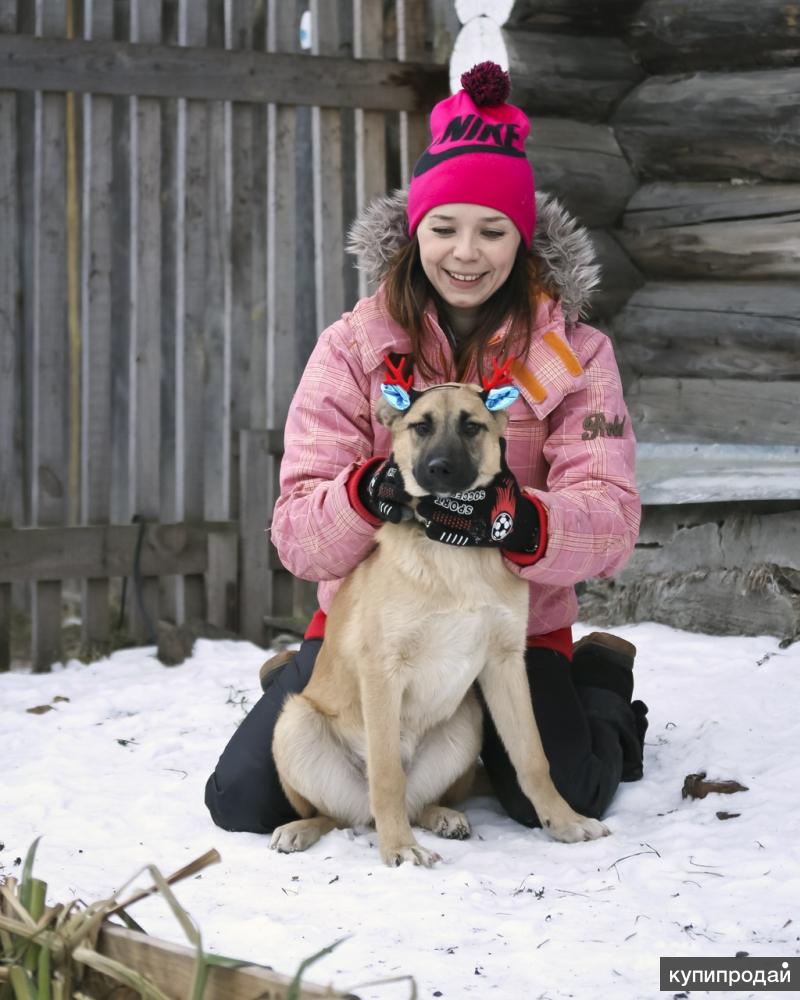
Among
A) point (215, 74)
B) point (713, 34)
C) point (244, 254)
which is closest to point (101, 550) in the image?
point (244, 254)

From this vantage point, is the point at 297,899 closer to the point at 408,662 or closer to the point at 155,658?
the point at 408,662

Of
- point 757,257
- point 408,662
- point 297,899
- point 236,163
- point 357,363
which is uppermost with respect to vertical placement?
point 236,163

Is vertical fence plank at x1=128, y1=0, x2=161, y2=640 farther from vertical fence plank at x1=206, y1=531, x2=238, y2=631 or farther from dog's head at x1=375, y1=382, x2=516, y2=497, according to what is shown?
dog's head at x1=375, y1=382, x2=516, y2=497

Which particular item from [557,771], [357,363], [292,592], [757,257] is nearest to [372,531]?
[357,363]

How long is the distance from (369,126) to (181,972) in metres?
4.71

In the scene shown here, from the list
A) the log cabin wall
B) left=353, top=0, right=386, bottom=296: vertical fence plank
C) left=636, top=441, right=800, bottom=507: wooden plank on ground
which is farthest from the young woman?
left=353, top=0, right=386, bottom=296: vertical fence plank

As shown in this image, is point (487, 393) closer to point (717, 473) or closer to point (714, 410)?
point (717, 473)

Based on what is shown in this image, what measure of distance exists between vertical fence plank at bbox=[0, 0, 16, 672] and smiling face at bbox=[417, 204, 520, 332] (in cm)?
265

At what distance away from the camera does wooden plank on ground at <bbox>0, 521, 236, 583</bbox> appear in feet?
16.9

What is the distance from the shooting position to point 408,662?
2.84m

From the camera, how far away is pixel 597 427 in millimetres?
3180

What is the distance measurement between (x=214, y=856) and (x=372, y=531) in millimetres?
1514

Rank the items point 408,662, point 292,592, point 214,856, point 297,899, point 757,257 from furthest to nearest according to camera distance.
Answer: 1. point 292,592
2. point 757,257
3. point 408,662
4. point 297,899
5. point 214,856

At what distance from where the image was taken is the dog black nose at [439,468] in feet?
8.73
